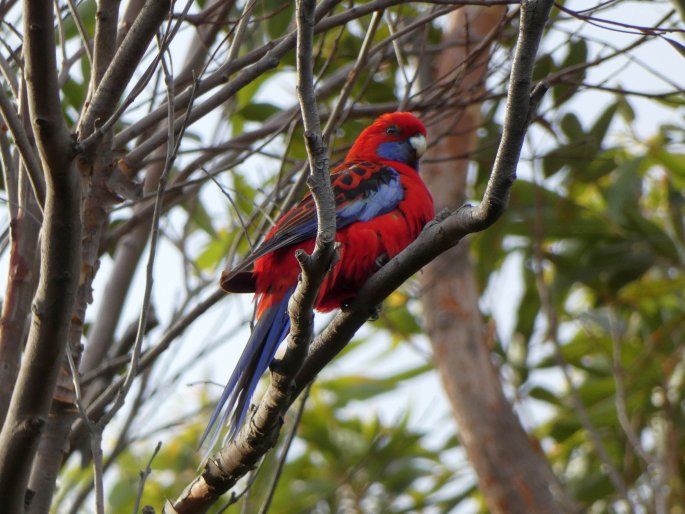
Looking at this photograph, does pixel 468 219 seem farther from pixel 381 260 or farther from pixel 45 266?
pixel 381 260

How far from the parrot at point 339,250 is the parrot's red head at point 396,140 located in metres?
0.30

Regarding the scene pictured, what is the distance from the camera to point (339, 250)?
290cm

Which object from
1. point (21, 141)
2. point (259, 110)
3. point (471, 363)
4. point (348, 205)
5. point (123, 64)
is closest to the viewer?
point (21, 141)

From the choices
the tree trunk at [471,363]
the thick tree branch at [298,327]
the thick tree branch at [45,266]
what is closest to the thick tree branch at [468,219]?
the thick tree branch at [298,327]

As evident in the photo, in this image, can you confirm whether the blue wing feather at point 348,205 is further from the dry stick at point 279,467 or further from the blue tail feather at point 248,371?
the dry stick at point 279,467

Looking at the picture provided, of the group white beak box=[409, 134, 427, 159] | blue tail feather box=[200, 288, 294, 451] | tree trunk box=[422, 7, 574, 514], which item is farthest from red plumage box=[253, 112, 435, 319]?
tree trunk box=[422, 7, 574, 514]

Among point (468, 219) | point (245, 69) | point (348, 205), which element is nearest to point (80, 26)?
point (245, 69)

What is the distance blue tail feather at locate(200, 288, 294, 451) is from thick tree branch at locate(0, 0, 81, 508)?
0.52 metres

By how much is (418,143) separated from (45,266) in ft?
7.87

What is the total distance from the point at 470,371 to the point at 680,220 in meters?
1.59

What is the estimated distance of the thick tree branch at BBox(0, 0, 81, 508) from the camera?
6.94 feet

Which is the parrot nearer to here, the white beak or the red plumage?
the red plumage

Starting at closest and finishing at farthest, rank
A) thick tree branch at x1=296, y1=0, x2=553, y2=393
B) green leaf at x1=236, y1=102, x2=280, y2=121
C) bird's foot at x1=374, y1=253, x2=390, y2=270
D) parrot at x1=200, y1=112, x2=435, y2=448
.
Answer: thick tree branch at x1=296, y1=0, x2=553, y2=393 < parrot at x1=200, y1=112, x2=435, y2=448 < bird's foot at x1=374, y1=253, x2=390, y2=270 < green leaf at x1=236, y1=102, x2=280, y2=121

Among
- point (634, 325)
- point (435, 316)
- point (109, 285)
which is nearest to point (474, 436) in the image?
point (435, 316)
